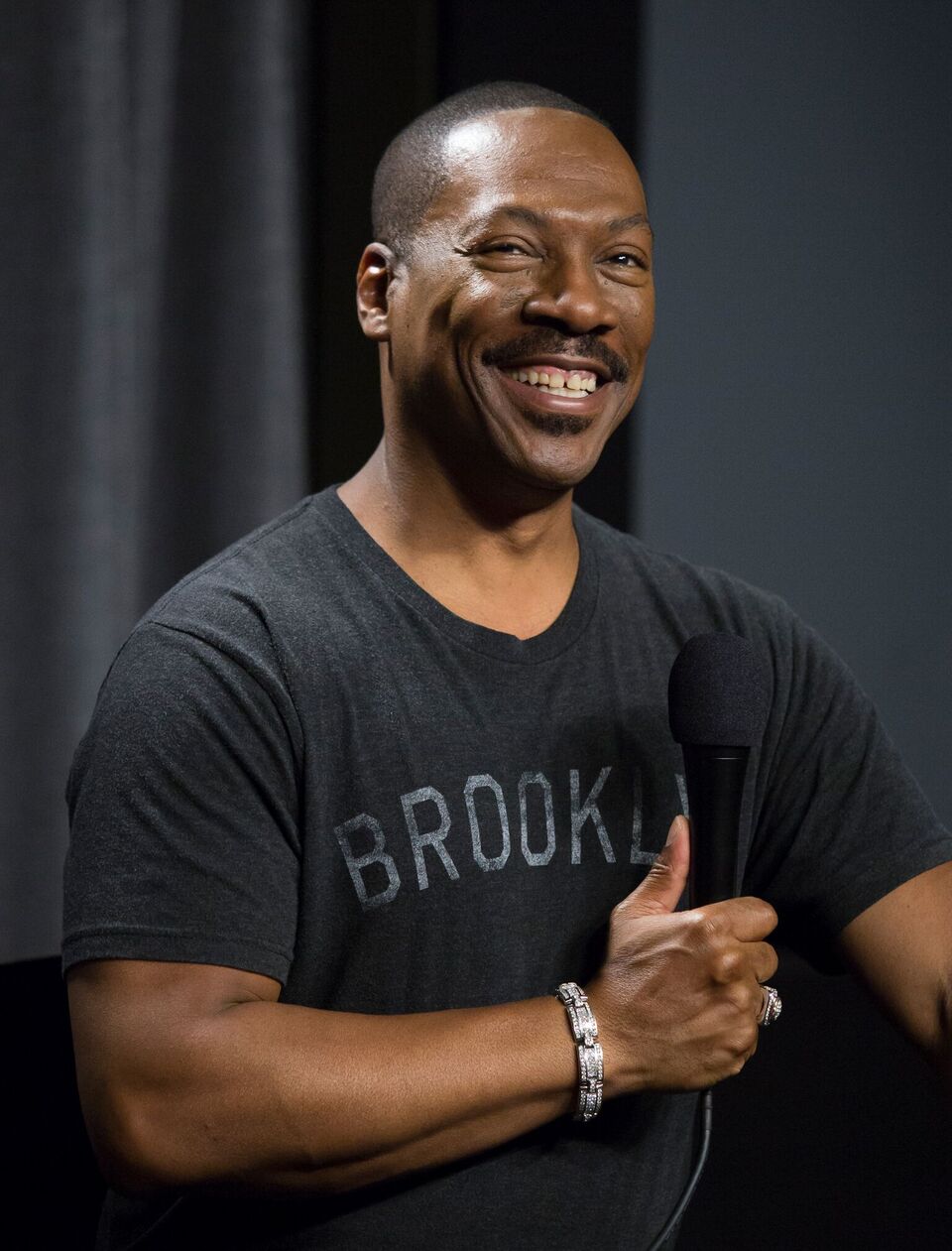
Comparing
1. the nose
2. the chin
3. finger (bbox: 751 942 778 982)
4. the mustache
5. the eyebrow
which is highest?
Result: the eyebrow

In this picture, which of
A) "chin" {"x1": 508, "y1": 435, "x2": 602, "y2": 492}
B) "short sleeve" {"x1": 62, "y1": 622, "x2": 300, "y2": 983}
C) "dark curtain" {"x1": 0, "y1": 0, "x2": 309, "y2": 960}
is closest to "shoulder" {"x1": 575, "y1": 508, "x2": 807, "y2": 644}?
"chin" {"x1": 508, "y1": 435, "x2": 602, "y2": 492}

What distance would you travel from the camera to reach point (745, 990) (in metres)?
1.02

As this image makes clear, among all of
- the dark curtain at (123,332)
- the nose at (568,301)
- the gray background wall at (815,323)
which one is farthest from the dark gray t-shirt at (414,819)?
the dark curtain at (123,332)

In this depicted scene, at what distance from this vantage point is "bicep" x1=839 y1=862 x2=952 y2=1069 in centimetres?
120

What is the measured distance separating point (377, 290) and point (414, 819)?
0.46m

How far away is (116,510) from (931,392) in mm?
970

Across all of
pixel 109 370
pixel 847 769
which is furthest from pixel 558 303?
pixel 109 370

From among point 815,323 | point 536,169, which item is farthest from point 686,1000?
point 815,323

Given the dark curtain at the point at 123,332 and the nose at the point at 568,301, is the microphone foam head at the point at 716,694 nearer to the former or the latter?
the nose at the point at 568,301

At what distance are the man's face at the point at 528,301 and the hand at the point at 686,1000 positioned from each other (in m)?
0.37

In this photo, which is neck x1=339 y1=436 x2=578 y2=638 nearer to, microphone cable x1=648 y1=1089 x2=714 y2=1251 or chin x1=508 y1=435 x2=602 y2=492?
chin x1=508 y1=435 x2=602 y2=492

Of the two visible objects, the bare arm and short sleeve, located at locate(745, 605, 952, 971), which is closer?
the bare arm

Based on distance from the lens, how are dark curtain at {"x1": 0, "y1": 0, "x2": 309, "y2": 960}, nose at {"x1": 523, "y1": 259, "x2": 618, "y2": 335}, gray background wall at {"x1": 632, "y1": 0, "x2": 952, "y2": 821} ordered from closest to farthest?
nose at {"x1": 523, "y1": 259, "x2": 618, "y2": 335}
gray background wall at {"x1": 632, "y1": 0, "x2": 952, "y2": 821}
dark curtain at {"x1": 0, "y1": 0, "x2": 309, "y2": 960}

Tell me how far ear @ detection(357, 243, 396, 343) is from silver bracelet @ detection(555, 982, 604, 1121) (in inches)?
22.4
